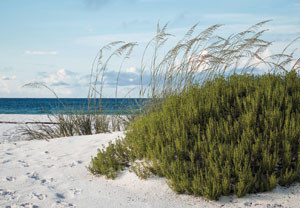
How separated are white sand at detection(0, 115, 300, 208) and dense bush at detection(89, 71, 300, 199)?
124 millimetres

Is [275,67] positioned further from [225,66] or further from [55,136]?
[55,136]

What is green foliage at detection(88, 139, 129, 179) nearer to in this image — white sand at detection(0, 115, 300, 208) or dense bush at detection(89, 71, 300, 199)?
dense bush at detection(89, 71, 300, 199)

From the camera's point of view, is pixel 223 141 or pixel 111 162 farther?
pixel 111 162

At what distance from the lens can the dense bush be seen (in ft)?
11.5

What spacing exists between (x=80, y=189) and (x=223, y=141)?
2247mm

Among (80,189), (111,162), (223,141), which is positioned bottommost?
(80,189)

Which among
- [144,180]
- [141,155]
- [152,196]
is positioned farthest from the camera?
[141,155]

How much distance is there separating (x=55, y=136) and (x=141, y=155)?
4061 mm

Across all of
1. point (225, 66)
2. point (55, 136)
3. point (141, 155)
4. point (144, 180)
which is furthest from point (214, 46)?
point (55, 136)

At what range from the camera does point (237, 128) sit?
152 inches

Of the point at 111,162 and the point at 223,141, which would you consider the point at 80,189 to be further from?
the point at 223,141

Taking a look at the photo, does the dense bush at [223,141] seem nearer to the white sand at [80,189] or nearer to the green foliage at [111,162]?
the green foliage at [111,162]

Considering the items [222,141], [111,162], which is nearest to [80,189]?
[111,162]

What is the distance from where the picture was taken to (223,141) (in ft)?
13.1
